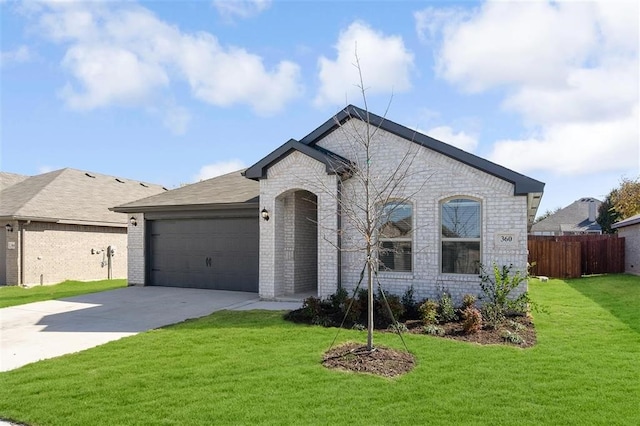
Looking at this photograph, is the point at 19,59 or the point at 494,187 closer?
the point at 494,187

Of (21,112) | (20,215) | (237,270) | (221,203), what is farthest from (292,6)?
(20,215)

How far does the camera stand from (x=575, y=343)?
7.11 metres

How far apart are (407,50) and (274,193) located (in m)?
4.90

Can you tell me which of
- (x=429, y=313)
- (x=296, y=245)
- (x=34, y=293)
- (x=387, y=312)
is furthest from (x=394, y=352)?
(x=34, y=293)

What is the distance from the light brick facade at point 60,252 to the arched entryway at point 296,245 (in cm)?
1158

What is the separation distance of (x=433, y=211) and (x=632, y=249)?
14337 mm

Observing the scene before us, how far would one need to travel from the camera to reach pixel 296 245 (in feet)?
41.2

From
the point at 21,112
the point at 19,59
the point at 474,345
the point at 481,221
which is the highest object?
the point at 19,59

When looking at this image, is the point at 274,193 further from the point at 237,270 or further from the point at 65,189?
the point at 65,189

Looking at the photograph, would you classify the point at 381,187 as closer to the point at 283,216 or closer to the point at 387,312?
the point at 283,216

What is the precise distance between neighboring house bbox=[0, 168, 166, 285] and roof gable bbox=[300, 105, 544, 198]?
12.6m

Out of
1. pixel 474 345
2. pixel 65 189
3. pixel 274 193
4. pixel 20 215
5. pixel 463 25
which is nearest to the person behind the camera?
pixel 474 345

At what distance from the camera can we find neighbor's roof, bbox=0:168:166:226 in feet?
58.3

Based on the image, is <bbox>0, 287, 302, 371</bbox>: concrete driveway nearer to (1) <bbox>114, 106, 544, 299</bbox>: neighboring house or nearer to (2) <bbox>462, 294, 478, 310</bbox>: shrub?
(1) <bbox>114, 106, 544, 299</bbox>: neighboring house
